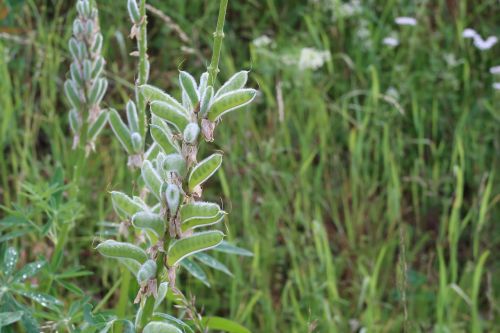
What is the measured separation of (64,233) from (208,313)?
3.23 ft

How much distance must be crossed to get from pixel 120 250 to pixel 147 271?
0.08 metres

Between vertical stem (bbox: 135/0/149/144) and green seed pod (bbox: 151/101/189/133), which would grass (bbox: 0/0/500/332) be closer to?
vertical stem (bbox: 135/0/149/144)

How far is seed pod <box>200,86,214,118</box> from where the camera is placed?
102 centimetres

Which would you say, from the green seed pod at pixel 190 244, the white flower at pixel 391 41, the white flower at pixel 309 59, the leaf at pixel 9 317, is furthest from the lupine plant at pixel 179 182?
the white flower at pixel 391 41

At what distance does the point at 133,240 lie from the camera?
5.37ft

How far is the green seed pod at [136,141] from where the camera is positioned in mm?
1571

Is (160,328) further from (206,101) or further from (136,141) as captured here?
(136,141)

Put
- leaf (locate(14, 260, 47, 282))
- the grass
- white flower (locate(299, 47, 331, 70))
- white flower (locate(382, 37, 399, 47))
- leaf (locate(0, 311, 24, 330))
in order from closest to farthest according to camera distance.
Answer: leaf (locate(0, 311, 24, 330)), leaf (locate(14, 260, 47, 282)), the grass, white flower (locate(299, 47, 331, 70)), white flower (locate(382, 37, 399, 47))

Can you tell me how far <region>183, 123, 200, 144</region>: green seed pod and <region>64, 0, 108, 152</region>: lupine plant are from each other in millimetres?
802

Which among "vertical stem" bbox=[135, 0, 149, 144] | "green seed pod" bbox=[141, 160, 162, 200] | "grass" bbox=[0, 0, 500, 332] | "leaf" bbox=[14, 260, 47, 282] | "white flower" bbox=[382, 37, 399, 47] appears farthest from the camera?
"white flower" bbox=[382, 37, 399, 47]

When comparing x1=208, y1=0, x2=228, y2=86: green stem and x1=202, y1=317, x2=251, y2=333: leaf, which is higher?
x1=208, y1=0, x2=228, y2=86: green stem

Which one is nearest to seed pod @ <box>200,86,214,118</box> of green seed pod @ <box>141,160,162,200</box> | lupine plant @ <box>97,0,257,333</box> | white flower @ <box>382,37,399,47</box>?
lupine plant @ <box>97,0,257,333</box>

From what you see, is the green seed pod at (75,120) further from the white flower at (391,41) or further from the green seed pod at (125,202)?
the white flower at (391,41)

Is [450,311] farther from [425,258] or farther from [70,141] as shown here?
[70,141]
